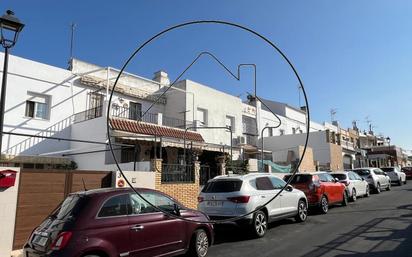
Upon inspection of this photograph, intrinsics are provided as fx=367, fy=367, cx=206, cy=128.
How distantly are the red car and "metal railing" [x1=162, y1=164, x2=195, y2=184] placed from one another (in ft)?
13.5

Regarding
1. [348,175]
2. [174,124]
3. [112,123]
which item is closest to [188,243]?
[112,123]

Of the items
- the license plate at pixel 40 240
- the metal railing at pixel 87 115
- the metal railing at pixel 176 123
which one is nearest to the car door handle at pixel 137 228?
the license plate at pixel 40 240

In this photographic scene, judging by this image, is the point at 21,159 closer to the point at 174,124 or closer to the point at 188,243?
the point at 174,124

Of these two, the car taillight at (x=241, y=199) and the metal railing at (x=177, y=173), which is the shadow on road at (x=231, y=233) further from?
the metal railing at (x=177, y=173)

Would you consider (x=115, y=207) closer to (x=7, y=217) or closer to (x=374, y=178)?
(x=7, y=217)

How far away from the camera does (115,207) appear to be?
7145mm

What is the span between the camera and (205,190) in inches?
449

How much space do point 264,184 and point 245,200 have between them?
135 cm

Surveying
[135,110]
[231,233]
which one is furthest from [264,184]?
[135,110]

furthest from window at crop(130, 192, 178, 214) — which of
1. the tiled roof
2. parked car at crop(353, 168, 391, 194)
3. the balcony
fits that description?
parked car at crop(353, 168, 391, 194)

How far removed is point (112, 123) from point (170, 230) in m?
A: 11.5

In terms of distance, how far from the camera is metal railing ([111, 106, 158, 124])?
70.7 feet

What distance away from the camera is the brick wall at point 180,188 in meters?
13.9

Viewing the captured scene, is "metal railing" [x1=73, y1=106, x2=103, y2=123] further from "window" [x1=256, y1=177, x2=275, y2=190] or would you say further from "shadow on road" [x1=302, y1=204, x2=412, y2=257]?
"shadow on road" [x1=302, y1=204, x2=412, y2=257]
